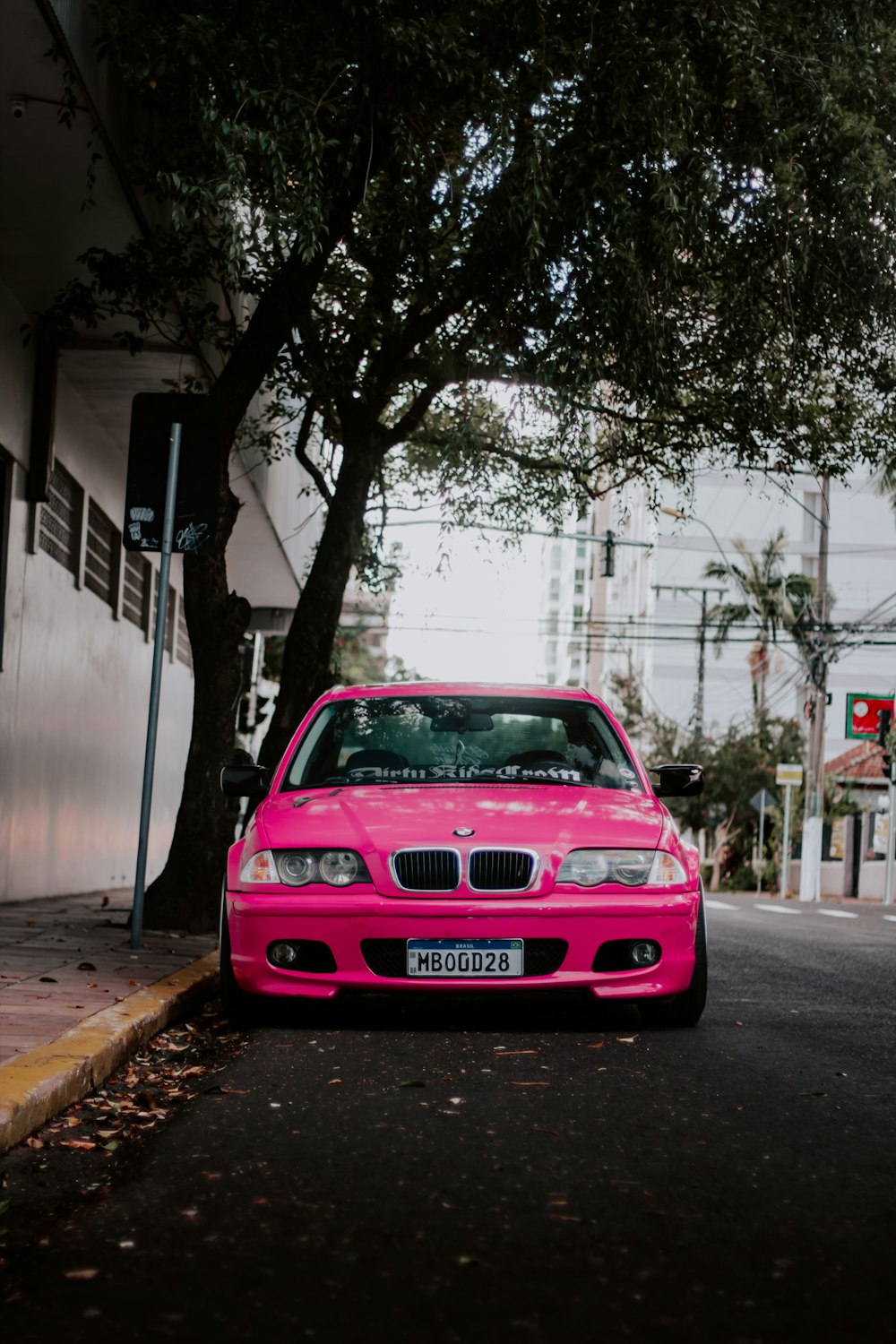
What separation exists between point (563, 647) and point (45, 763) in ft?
493

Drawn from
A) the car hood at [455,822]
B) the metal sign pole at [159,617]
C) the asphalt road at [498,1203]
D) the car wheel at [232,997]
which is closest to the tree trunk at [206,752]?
the metal sign pole at [159,617]

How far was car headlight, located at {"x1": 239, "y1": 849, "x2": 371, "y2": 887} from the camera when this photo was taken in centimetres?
661

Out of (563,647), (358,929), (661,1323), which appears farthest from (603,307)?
(563,647)

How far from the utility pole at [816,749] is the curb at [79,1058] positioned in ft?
93.8

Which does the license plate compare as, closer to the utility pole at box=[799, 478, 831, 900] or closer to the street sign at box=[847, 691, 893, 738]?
the street sign at box=[847, 691, 893, 738]

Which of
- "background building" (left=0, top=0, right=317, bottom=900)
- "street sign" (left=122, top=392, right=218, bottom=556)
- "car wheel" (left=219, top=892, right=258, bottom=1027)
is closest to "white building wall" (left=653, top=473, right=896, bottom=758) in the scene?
"background building" (left=0, top=0, right=317, bottom=900)

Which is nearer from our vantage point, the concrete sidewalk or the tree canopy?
the concrete sidewalk

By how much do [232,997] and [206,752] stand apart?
395cm

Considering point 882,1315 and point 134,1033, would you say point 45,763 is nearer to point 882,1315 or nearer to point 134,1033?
point 134,1033

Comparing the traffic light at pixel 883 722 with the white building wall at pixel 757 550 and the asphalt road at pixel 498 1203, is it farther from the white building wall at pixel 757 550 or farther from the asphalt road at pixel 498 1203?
the white building wall at pixel 757 550

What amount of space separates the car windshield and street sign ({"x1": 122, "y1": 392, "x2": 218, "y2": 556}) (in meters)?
1.43

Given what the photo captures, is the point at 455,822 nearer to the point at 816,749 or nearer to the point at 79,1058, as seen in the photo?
the point at 79,1058

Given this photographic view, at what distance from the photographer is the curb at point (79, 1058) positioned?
4.49 metres

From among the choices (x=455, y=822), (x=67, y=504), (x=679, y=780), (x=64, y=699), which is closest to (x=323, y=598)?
(x=64, y=699)
